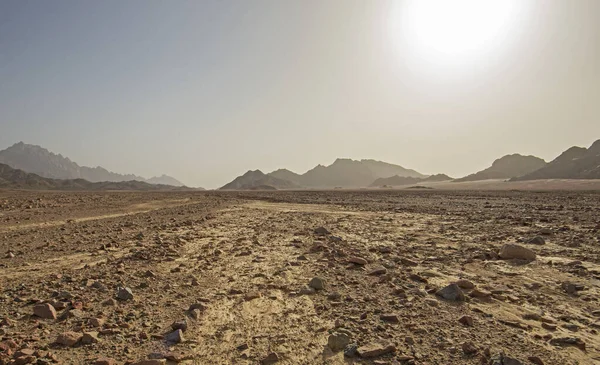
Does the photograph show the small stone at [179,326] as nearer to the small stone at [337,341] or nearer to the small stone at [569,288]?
the small stone at [337,341]

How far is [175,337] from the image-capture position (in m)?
4.00

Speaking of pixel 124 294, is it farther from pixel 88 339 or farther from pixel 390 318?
pixel 390 318

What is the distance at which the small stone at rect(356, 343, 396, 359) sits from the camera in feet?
11.9

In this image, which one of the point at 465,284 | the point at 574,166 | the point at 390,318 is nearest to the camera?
the point at 390,318

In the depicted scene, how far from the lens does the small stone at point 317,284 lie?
19.2 ft

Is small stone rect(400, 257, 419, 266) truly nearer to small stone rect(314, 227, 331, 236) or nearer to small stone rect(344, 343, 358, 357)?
small stone rect(344, 343, 358, 357)

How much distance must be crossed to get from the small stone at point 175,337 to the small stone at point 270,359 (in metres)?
1.15

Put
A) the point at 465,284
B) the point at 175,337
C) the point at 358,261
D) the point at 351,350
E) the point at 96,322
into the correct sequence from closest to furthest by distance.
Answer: the point at 351,350
the point at 175,337
the point at 96,322
the point at 465,284
the point at 358,261

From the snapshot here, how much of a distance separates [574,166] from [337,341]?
11485 cm

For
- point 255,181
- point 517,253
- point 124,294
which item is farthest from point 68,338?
point 255,181

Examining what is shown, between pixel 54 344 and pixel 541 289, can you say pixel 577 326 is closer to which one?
pixel 541 289

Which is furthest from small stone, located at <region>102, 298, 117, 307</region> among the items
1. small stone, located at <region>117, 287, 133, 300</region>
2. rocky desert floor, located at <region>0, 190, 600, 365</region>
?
small stone, located at <region>117, 287, 133, 300</region>

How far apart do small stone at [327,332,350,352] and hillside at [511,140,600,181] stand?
318 feet

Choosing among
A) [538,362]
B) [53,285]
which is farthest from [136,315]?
[538,362]
